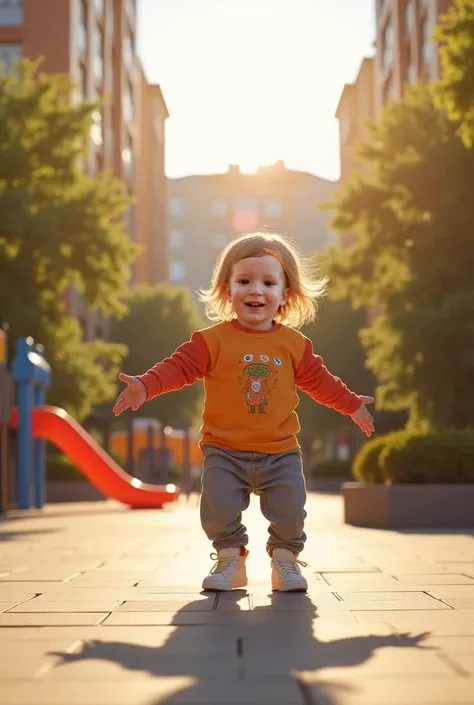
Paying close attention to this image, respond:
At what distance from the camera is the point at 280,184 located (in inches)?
4003

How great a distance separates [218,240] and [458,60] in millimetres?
91591

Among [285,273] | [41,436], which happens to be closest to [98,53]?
[41,436]

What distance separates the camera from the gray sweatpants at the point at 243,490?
184 inches

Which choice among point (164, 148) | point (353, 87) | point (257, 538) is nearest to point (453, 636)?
point (257, 538)

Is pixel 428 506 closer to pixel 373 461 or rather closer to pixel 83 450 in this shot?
pixel 373 461

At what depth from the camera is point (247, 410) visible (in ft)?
15.4

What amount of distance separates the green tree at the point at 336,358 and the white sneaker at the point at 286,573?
36.8 metres

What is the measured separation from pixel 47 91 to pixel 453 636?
21831 millimetres

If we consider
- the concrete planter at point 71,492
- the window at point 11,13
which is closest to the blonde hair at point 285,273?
the concrete planter at point 71,492

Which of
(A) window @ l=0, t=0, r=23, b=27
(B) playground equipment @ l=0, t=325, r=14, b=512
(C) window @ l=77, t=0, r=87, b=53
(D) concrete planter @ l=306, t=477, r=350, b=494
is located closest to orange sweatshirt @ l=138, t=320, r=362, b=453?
(B) playground equipment @ l=0, t=325, r=14, b=512

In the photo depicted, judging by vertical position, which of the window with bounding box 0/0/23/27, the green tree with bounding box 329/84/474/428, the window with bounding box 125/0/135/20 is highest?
the window with bounding box 125/0/135/20

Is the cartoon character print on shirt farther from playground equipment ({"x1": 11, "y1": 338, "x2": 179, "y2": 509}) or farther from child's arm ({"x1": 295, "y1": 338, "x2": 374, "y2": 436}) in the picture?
playground equipment ({"x1": 11, "y1": 338, "x2": 179, "y2": 509})

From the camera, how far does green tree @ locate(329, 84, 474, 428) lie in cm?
2108

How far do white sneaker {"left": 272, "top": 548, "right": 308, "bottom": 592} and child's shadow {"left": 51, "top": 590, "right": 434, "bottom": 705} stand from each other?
784mm
